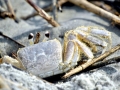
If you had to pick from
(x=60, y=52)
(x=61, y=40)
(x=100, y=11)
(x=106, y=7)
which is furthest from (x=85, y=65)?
(x=106, y=7)

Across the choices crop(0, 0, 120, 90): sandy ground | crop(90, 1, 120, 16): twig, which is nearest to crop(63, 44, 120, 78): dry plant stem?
crop(0, 0, 120, 90): sandy ground

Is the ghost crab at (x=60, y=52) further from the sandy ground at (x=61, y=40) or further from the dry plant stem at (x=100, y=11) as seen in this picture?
the dry plant stem at (x=100, y=11)

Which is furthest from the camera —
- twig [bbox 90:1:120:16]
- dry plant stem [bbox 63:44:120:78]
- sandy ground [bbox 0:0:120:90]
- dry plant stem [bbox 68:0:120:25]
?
twig [bbox 90:1:120:16]

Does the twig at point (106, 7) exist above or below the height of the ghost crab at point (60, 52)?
below

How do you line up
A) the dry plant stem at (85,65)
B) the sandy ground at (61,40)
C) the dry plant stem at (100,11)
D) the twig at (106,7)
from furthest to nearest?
the twig at (106,7), the dry plant stem at (100,11), the dry plant stem at (85,65), the sandy ground at (61,40)

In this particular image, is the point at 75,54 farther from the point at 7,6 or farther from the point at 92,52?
the point at 7,6

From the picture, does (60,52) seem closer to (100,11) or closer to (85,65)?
(85,65)

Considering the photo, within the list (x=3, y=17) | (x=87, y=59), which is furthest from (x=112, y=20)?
(x=3, y=17)

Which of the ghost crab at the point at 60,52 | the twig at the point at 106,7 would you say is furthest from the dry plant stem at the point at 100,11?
the ghost crab at the point at 60,52

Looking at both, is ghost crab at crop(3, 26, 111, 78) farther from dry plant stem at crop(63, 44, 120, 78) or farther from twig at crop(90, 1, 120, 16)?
twig at crop(90, 1, 120, 16)
